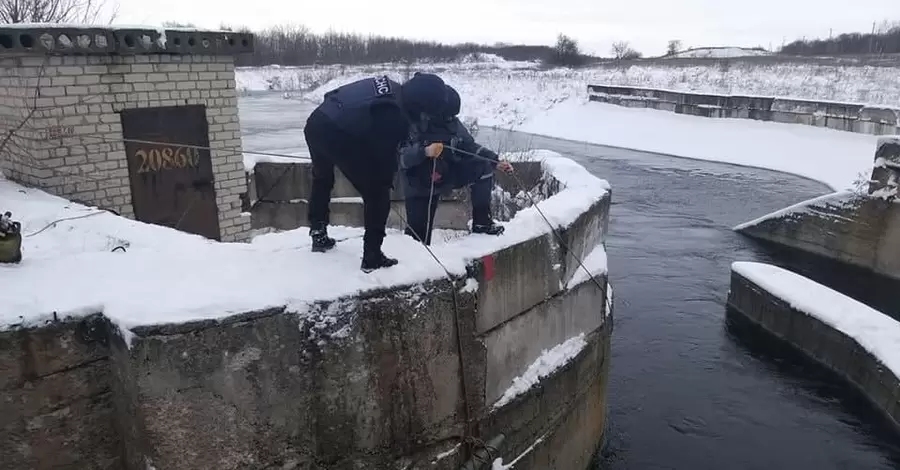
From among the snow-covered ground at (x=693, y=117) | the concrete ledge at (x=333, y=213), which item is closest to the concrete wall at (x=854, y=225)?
the snow-covered ground at (x=693, y=117)

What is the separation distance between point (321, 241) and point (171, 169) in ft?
11.2

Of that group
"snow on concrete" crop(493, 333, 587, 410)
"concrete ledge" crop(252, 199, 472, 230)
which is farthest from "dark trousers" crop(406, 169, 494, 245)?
"concrete ledge" crop(252, 199, 472, 230)

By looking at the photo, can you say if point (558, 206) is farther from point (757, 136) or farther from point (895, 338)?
point (757, 136)

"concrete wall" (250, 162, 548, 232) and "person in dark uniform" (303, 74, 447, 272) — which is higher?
Answer: "person in dark uniform" (303, 74, 447, 272)

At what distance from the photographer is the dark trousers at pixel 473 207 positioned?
15.7ft

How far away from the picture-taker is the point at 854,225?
12398 millimetres

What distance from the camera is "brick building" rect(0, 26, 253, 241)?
19.5 ft

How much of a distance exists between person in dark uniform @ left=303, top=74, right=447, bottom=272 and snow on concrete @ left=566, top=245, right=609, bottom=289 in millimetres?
2088

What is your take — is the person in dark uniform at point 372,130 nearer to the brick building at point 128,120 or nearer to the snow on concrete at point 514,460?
the snow on concrete at point 514,460

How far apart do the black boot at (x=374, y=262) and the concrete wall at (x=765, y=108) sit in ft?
61.6

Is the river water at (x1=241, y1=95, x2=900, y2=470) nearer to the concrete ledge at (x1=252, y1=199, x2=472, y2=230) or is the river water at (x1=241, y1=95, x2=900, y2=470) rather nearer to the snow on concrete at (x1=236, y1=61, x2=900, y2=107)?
the concrete ledge at (x1=252, y1=199, x2=472, y2=230)

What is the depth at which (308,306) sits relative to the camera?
3447mm

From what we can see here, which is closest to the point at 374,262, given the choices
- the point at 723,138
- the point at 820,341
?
the point at 820,341

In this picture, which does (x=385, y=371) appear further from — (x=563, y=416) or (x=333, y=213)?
(x=333, y=213)
